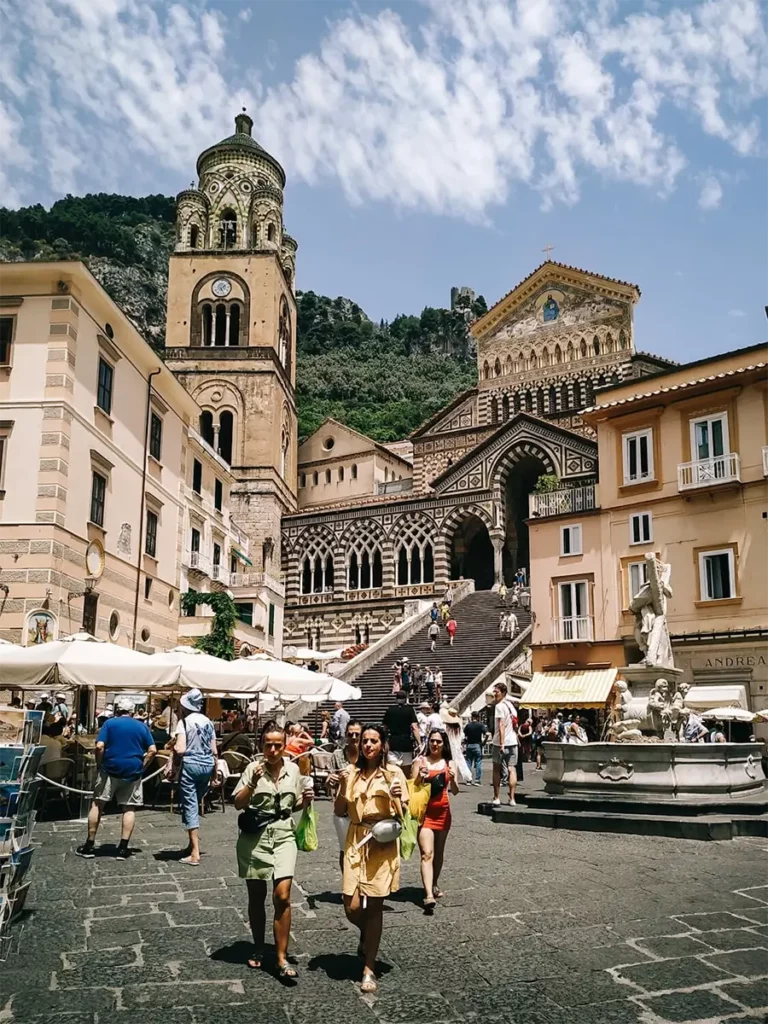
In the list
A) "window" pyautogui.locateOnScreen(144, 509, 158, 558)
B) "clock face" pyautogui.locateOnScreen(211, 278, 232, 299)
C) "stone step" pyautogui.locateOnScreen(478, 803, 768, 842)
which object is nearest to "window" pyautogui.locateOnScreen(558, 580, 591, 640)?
"window" pyautogui.locateOnScreen(144, 509, 158, 558)

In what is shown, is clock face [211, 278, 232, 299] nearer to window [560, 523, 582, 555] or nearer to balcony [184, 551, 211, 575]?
balcony [184, 551, 211, 575]

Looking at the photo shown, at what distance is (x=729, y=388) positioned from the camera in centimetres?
2383

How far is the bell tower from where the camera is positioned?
153 ft

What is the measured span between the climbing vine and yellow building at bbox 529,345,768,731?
9322 mm

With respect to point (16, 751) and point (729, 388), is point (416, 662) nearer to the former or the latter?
point (729, 388)

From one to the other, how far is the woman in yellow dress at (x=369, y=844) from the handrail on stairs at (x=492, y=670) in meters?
19.3

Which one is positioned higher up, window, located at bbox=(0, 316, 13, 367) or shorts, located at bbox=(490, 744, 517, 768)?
window, located at bbox=(0, 316, 13, 367)

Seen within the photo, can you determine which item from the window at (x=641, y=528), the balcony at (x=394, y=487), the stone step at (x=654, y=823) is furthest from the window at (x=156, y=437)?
the balcony at (x=394, y=487)

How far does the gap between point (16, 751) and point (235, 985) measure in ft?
7.01

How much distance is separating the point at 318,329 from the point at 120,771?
8923 centimetres

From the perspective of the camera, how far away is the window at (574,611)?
25797 mm

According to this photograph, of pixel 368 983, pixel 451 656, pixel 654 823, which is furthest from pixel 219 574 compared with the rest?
pixel 368 983

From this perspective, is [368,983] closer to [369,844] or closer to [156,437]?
[369,844]

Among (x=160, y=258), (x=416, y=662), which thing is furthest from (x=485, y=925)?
(x=160, y=258)
